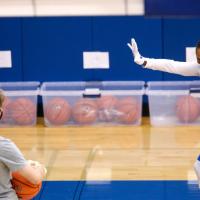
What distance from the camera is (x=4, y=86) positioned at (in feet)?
29.6

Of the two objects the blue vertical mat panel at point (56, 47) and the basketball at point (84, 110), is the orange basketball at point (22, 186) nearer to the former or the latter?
the basketball at point (84, 110)

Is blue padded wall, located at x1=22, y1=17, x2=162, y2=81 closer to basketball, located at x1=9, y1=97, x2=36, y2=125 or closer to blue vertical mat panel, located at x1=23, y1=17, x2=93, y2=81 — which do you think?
blue vertical mat panel, located at x1=23, y1=17, x2=93, y2=81

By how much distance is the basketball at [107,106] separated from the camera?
28.5 ft

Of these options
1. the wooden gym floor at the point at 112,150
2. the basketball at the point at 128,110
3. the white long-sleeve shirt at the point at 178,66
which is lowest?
the wooden gym floor at the point at 112,150

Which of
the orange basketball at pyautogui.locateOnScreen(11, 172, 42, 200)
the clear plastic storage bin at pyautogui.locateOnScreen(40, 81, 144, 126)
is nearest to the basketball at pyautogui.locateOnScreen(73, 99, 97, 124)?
the clear plastic storage bin at pyautogui.locateOnScreen(40, 81, 144, 126)

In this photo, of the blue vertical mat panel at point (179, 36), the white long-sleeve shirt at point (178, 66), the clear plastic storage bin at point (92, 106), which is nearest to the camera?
the white long-sleeve shirt at point (178, 66)

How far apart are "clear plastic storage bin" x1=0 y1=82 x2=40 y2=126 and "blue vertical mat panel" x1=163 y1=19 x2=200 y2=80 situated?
2065 mm

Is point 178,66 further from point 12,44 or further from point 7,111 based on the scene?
point 12,44

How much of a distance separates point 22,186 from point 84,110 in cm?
519

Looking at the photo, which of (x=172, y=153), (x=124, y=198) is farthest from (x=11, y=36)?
(x=124, y=198)

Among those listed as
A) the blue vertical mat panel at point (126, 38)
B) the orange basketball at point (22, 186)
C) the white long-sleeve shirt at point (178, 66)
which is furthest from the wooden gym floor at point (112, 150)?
the orange basketball at point (22, 186)

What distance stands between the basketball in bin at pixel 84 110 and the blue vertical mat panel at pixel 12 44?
105 cm

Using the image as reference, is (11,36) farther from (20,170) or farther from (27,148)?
(20,170)

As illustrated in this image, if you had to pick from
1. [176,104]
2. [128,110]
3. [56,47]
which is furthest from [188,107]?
[56,47]
